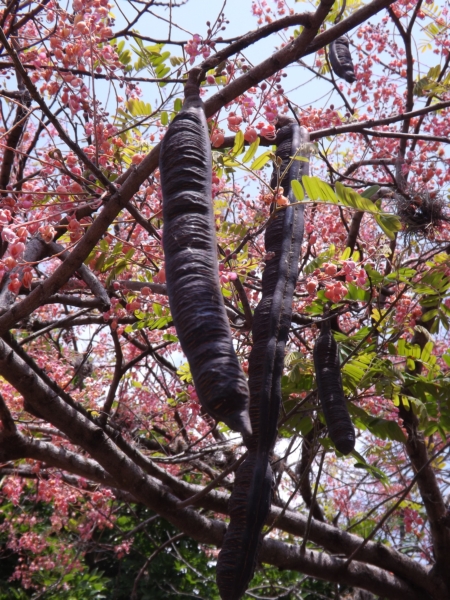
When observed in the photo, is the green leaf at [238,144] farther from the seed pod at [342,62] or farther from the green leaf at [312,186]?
the seed pod at [342,62]

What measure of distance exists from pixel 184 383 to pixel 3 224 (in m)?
2.71

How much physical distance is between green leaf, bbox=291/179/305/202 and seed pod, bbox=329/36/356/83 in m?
2.15

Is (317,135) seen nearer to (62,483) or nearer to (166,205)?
(166,205)

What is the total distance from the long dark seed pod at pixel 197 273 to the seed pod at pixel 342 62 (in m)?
2.46

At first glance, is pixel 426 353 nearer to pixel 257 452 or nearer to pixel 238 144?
pixel 238 144

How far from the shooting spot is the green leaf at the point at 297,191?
169 centimetres

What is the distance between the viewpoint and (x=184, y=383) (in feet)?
15.6

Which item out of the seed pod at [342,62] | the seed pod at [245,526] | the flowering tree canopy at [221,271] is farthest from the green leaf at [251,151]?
the seed pod at [342,62]

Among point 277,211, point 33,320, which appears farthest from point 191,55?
point 33,320

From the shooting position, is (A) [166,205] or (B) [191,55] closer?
(A) [166,205]

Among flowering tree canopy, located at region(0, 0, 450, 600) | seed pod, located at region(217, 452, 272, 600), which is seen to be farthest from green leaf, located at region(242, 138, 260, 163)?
seed pod, located at region(217, 452, 272, 600)

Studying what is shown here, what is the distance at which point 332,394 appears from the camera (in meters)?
1.74

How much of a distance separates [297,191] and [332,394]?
584 millimetres

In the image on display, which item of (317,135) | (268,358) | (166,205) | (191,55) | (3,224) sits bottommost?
(268,358)
